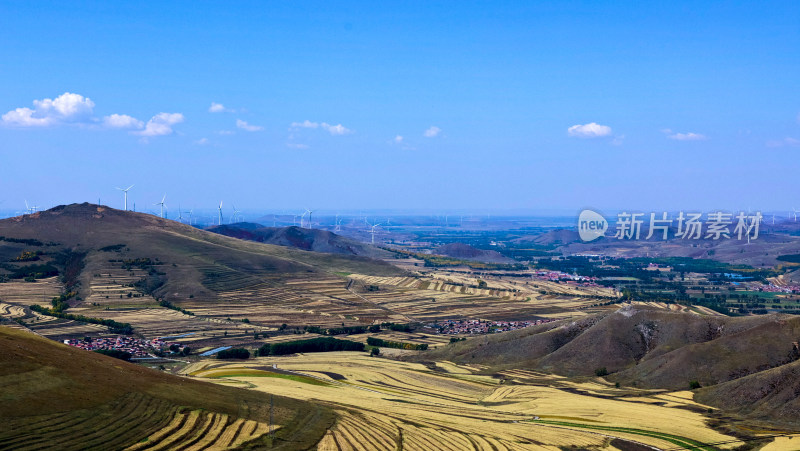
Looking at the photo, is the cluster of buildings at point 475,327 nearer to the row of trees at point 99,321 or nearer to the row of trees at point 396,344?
the row of trees at point 396,344

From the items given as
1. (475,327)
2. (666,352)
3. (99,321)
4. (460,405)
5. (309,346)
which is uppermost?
(666,352)

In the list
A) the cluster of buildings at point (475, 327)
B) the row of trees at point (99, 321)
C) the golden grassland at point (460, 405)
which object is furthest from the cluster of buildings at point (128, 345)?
the cluster of buildings at point (475, 327)

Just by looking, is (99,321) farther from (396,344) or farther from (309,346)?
(396,344)

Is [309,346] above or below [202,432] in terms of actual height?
below

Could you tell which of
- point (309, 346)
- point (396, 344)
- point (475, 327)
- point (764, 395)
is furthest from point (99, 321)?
point (764, 395)

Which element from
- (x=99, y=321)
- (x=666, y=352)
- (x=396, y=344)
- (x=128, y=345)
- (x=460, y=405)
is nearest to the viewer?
(x=460, y=405)

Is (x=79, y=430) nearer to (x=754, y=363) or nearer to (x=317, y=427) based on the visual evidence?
(x=317, y=427)

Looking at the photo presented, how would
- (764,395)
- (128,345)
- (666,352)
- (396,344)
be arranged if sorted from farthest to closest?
(396,344), (128,345), (666,352), (764,395)
